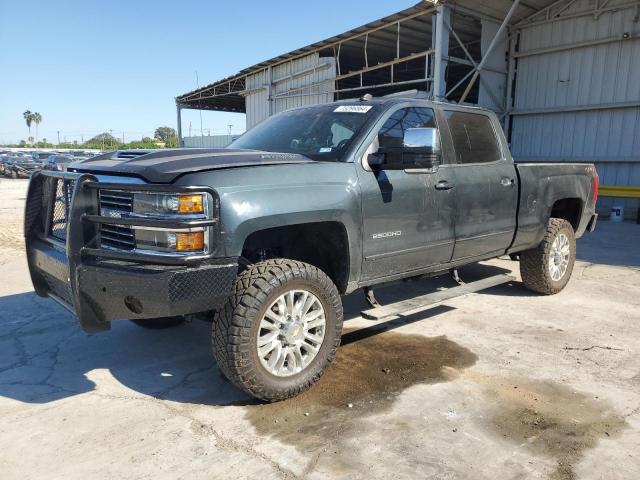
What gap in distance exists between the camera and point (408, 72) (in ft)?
70.9

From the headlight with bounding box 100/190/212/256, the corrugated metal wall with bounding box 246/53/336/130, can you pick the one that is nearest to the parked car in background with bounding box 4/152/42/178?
the corrugated metal wall with bounding box 246/53/336/130

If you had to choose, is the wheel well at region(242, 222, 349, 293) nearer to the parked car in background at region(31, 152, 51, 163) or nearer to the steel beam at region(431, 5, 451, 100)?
the steel beam at region(431, 5, 451, 100)

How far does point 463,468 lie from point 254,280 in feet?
4.91

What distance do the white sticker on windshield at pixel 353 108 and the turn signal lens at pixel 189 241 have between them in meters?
1.85

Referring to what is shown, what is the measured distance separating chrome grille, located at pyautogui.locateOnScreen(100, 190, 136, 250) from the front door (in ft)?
5.03

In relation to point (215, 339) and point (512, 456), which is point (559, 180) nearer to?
point (512, 456)

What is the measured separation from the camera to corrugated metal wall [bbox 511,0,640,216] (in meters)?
13.7

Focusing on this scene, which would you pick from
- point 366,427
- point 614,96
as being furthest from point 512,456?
point 614,96

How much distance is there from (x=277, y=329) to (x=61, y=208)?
5.55 ft

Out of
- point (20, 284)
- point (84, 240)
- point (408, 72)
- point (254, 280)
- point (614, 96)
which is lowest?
point (20, 284)

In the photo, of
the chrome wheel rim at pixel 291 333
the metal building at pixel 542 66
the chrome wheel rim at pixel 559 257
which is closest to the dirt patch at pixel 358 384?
the chrome wheel rim at pixel 291 333

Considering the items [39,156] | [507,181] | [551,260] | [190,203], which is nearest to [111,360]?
[190,203]

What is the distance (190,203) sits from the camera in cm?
274

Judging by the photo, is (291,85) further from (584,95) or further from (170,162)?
(170,162)
